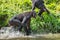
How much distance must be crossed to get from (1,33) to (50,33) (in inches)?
108

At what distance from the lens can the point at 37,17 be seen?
15570 mm

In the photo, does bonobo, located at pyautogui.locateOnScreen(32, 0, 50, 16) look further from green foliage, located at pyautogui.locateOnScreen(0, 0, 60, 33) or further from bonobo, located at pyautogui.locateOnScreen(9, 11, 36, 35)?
bonobo, located at pyautogui.locateOnScreen(9, 11, 36, 35)

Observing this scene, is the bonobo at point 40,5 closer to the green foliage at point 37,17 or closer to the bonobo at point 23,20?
the green foliage at point 37,17

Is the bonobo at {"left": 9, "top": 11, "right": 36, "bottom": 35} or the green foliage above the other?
the bonobo at {"left": 9, "top": 11, "right": 36, "bottom": 35}

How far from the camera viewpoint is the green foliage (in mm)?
15477

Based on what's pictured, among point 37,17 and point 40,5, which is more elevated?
point 40,5

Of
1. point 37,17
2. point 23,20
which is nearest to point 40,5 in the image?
point 37,17

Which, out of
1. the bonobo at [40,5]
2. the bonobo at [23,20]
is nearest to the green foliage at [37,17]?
the bonobo at [40,5]

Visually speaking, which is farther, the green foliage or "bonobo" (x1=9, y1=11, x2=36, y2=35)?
the green foliage

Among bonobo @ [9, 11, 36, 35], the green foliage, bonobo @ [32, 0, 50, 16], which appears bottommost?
the green foliage

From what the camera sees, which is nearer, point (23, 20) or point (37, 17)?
point (23, 20)

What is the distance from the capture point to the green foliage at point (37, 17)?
15.5 m

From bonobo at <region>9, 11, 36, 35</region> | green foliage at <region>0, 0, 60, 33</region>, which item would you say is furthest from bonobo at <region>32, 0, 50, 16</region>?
bonobo at <region>9, 11, 36, 35</region>

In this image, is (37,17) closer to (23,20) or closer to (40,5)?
(40,5)
